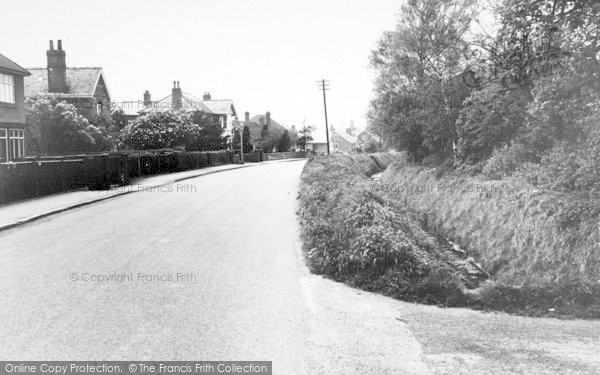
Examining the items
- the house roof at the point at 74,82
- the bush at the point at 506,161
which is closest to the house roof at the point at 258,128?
the house roof at the point at 74,82

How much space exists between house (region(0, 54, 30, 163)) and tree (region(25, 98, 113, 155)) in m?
3.85

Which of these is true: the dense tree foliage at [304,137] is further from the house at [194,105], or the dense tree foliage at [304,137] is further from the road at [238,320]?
the road at [238,320]

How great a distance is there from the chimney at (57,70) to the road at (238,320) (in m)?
46.3

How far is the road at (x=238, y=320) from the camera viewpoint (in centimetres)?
527

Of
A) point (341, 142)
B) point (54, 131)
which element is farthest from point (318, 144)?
point (54, 131)

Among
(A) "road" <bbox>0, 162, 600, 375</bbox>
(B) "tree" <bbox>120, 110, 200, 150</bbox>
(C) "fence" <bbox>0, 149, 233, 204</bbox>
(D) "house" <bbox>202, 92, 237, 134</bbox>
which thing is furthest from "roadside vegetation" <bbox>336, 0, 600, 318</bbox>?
(D) "house" <bbox>202, 92, 237, 134</bbox>

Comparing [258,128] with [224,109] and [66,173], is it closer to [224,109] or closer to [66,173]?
[224,109]

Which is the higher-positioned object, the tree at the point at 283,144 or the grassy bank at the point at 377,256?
the tree at the point at 283,144

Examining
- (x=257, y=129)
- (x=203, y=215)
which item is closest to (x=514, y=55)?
(x=203, y=215)

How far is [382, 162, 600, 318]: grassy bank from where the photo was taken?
759 cm

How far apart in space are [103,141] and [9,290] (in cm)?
3536

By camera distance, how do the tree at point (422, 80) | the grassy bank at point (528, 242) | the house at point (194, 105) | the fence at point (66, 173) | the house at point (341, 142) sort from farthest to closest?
the house at point (341, 142) → the house at point (194, 105) → the tree at point (422, 80) → the fence at point (66, 173) → the grassy bank at point (528, 242)

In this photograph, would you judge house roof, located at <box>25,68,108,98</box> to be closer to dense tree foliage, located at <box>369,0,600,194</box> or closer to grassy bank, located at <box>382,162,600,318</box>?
dense tree foliage, located at <box>369,0,600,194</box>

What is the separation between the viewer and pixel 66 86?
5325 cm
